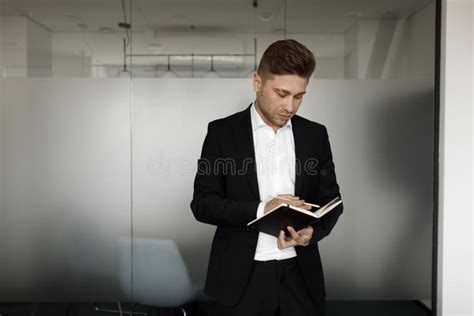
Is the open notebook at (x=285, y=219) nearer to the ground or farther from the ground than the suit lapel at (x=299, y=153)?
nearer to the ground

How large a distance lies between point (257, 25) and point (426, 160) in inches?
59.1

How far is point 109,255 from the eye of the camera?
3.47 meters

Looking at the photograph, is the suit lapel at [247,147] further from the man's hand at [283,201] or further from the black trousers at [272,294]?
the black trousers at [272,294]

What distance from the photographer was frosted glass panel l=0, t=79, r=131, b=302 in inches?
133

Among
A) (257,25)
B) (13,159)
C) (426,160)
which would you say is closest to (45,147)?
(13,159)

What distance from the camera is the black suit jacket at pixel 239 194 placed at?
202cm

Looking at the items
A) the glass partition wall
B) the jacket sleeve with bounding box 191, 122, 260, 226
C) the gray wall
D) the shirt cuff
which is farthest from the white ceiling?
the shirt cuff

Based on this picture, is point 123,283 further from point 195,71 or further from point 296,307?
point 296,307

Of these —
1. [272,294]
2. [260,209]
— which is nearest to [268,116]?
[260,209]

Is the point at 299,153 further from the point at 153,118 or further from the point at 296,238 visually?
the point at 153,118

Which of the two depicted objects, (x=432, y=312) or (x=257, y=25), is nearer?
(x=257, y=25)

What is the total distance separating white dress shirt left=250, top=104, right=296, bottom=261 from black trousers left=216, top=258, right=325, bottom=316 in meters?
0.09

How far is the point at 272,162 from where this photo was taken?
214 centimetres

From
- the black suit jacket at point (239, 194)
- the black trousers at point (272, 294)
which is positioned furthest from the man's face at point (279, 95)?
the black trousers at point (272, 294)
